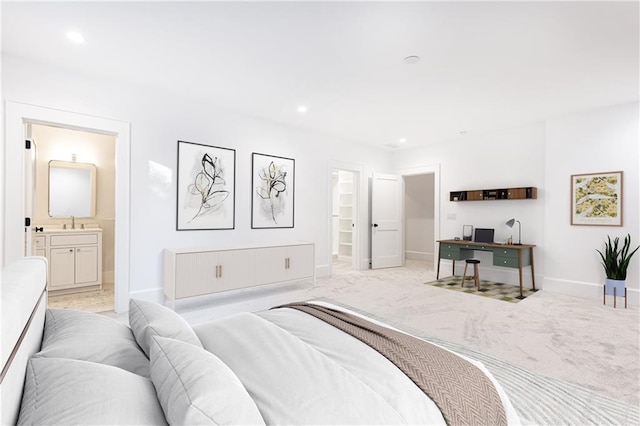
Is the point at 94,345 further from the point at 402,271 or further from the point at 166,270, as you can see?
the point at 402,271

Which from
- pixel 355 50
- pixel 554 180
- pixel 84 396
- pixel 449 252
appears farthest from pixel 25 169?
pixel 554 180

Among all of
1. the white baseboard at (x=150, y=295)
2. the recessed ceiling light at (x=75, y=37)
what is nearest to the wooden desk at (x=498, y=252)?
the white baseboard at (x=150, y=295)

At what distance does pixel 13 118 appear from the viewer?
300 centimetres

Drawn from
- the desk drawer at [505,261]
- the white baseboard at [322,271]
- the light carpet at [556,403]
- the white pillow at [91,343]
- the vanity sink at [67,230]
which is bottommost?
the light carpet at [556,403]

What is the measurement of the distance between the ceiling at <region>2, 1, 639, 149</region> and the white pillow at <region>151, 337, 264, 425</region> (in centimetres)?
230

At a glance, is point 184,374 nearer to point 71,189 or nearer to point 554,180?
point 71,189

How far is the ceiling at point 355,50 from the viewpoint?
2.29m

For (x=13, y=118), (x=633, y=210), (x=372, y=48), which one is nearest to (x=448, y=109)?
(x=372, y=48)

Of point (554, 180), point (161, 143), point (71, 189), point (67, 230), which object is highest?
point (161, 143)

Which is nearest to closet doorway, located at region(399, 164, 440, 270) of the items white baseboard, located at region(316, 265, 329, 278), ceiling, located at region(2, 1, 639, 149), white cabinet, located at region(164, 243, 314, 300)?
white baseboard, located at region(316, 265, 329, 278)

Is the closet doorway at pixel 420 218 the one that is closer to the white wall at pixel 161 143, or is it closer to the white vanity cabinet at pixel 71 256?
the white wall at pixel 161 143

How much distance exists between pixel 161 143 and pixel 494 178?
514cm

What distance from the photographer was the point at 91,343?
105cm

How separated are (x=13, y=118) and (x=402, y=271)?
19.3ft
